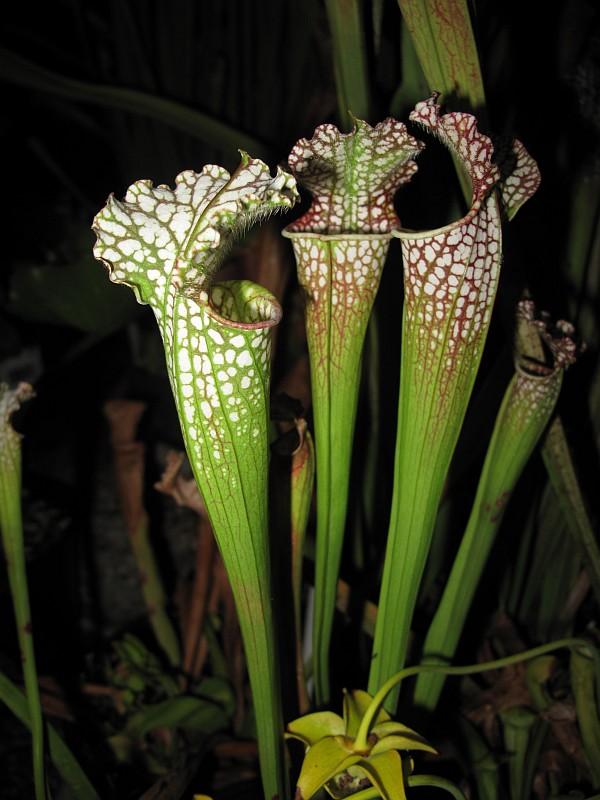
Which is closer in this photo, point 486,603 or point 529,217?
point 529,217

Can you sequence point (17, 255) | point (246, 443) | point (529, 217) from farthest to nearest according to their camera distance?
point (17, 255)
point (529, 217)
point (246, 443)

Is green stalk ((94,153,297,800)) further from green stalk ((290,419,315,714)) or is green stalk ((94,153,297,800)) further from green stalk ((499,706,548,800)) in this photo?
green stalk ((499,706,548,800))

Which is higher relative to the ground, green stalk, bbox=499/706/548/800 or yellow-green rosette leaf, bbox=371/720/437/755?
yellow-green rosette leaf, bbox=371/720/437/755

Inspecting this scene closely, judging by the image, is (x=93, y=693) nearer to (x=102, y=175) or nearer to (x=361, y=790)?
(x=361, y=790)

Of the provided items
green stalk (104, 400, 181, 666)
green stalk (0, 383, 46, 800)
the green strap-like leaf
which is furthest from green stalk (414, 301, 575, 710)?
green stalk (104, 400, 181, 666)

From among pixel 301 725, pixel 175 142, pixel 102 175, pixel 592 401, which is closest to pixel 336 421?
pixel 301 725

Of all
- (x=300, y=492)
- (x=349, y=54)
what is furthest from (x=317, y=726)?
(x=349, y=54)

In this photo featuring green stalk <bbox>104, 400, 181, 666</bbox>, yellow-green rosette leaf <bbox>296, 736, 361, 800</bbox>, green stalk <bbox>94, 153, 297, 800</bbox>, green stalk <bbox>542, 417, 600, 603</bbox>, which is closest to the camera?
green stalk <bbox>94, 153, 297, 800</bbox>

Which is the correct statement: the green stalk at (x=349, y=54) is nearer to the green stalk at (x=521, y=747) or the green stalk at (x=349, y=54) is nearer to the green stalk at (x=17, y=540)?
the green stalk at (x=17, y=540)
